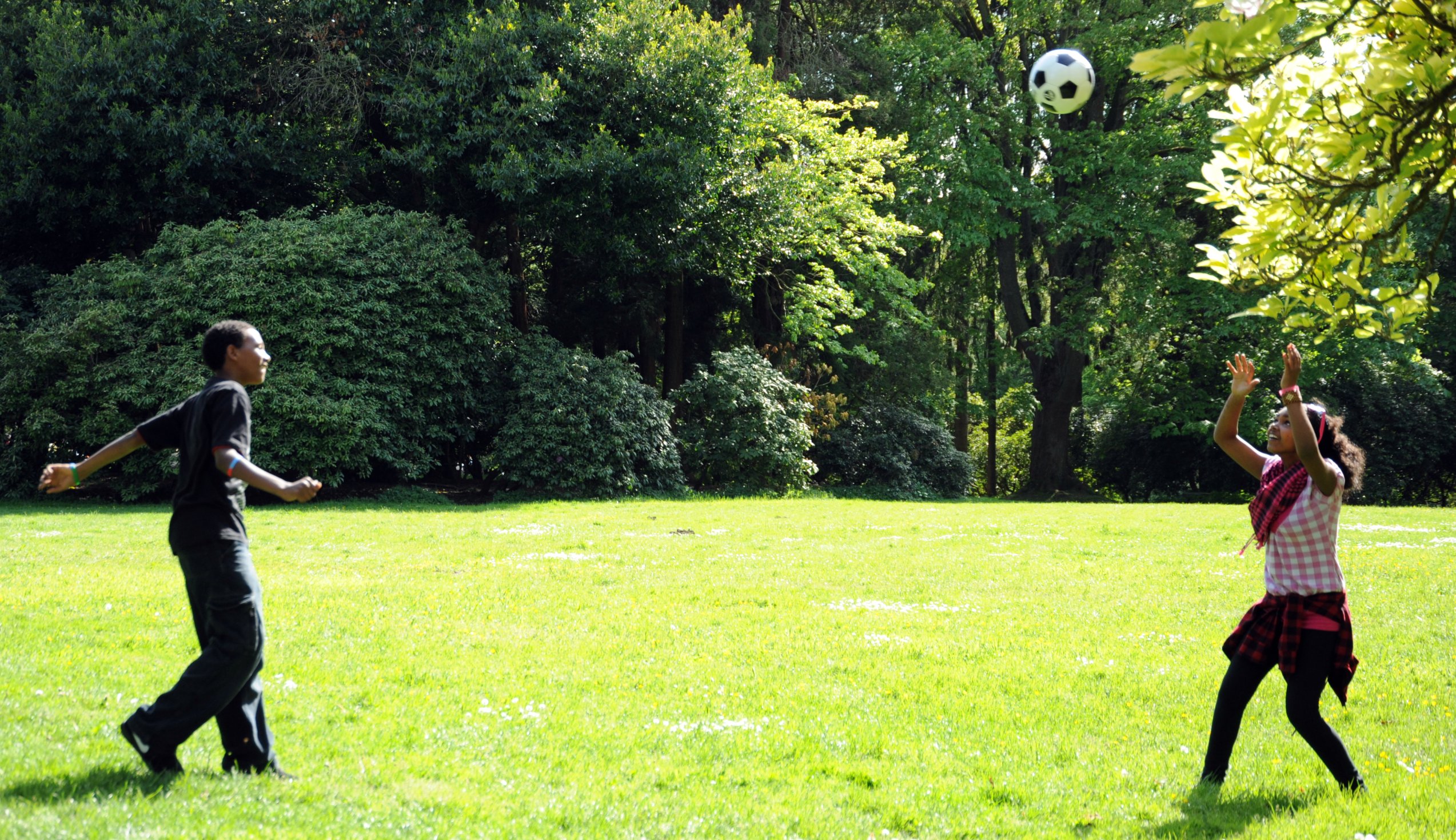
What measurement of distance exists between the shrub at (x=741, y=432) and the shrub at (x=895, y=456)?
2820 millimetres

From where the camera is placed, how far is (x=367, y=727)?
581 centimetres

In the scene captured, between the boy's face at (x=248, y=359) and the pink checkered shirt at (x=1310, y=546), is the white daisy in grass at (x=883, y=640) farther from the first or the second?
the boy's face at (x=248, y=359)

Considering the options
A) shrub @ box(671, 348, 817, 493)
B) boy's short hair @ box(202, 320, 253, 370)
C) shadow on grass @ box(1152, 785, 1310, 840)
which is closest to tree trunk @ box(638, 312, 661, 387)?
shrub @ box(671, 348, 817, 493)

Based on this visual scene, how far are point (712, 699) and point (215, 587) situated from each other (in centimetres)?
316

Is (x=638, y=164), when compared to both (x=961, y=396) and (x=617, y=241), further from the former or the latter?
(x=961, y=396)

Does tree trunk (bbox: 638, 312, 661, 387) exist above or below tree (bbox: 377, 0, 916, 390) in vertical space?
below

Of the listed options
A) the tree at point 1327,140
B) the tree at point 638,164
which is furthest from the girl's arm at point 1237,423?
the tree at point 638,164

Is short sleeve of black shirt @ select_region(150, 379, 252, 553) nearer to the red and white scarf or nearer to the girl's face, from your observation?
the red and white scarf

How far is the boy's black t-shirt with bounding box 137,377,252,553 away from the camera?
4684mm

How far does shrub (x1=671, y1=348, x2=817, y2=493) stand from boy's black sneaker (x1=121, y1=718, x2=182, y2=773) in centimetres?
2025

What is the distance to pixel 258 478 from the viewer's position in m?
4.48

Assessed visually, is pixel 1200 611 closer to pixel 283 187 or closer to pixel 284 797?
pixel 284 797

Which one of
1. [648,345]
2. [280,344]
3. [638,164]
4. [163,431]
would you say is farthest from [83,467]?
[648,345]

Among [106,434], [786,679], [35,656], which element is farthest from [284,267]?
[786,679]
